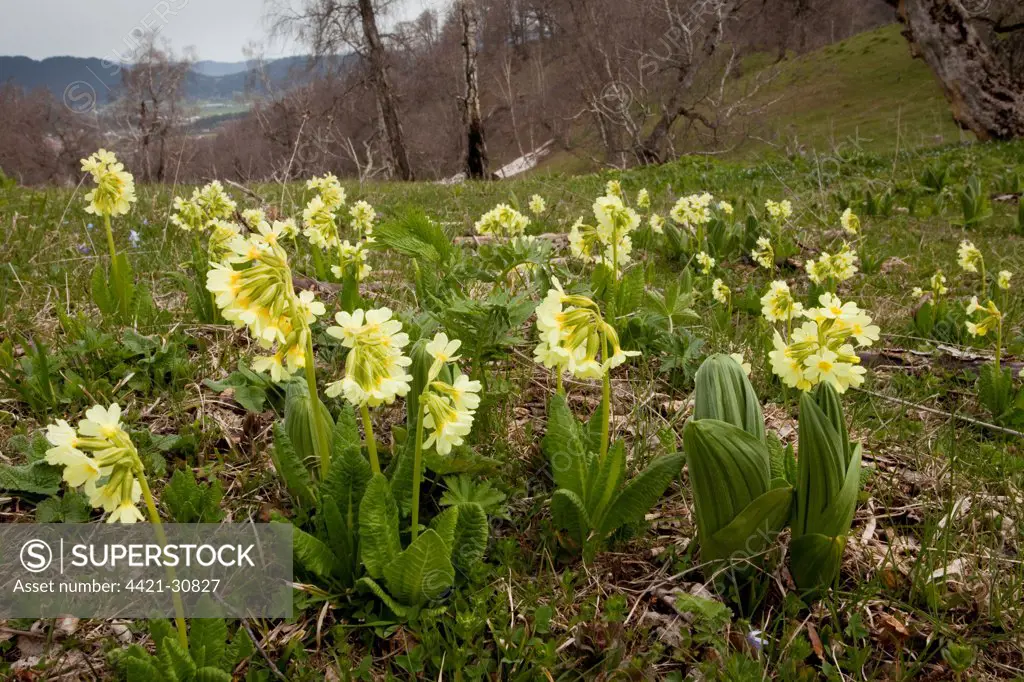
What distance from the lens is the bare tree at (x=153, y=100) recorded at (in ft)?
83.4

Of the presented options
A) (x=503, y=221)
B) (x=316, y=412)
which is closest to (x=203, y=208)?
(x=503, y=221)

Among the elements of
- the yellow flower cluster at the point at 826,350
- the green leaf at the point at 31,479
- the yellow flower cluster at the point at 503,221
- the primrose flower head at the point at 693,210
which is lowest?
the green leaf at the point at 31,479

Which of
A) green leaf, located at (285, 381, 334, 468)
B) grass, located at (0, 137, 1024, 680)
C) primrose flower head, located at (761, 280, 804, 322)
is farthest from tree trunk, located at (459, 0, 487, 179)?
green leaf, located at (285, 381, 334, 468)

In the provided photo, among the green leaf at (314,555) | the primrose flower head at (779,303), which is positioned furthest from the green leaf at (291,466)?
the primrose flower head at (779,303)

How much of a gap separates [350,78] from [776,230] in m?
15.0

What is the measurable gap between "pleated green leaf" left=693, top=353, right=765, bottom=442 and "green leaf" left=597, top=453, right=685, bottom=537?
0.41ft

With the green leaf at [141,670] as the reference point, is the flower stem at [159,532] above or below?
above

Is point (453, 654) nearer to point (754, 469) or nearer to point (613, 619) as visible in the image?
point (613, 619)

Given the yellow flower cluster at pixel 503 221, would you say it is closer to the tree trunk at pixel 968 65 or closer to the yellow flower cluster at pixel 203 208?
the yellow flower cluster at pixel 203 208

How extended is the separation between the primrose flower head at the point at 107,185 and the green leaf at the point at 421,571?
1.93 m

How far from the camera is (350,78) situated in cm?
1680

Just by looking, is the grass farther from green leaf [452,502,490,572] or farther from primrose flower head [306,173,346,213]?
primrose flower head [306,173,346,213]

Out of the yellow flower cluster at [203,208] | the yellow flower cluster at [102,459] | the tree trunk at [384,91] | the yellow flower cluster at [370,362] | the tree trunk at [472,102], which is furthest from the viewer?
the tree trunk at [384,91]

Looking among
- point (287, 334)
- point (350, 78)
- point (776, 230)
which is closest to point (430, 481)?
point (287, 334)
